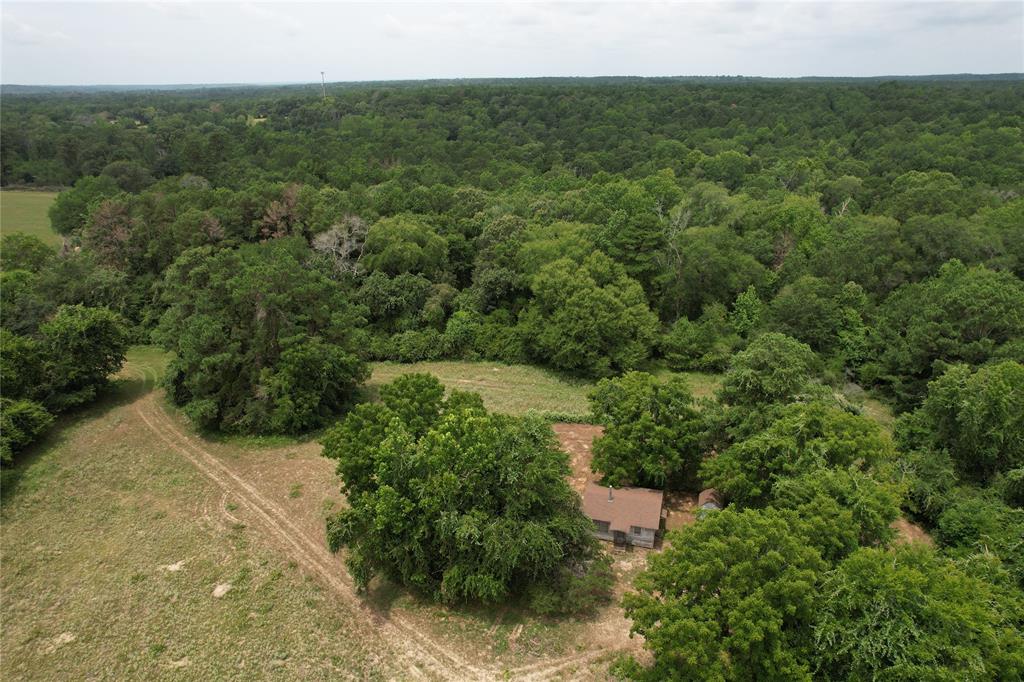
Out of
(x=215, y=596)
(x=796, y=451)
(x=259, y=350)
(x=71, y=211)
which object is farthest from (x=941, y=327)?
(x=71, y=211)

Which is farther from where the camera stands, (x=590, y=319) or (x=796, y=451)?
(x=590, y=319)

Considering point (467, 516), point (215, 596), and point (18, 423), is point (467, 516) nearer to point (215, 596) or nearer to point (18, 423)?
point (215, 596)

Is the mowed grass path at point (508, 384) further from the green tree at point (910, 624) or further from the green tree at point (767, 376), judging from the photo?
the green tree at point (910, 624)

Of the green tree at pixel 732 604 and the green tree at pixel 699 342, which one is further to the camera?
the green tree at pixel 699 342

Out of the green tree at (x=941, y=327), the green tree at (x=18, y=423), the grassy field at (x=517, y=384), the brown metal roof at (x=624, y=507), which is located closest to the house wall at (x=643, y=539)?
the brown metal roof at (x=624, y=507)

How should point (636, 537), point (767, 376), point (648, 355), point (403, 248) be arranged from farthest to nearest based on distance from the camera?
point (403, 248) → point (648, 355) → point (767, 376) → point (636, 537)

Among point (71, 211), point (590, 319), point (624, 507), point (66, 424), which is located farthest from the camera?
point (71, 211)

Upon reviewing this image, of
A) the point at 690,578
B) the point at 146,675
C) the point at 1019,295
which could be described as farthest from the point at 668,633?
the point at 1019,295
